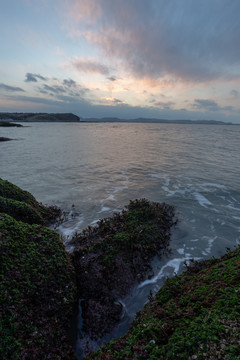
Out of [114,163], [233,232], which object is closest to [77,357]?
[233,232]

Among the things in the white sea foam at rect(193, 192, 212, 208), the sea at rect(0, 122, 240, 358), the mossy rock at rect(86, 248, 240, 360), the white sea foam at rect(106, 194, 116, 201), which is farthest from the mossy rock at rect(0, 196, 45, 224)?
the white sea foam at rect(193, 192, 212, 208)

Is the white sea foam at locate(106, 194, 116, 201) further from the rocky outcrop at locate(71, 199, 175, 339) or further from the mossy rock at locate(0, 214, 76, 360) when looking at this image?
the mossy rock at locate(0, 214, 76, 360)

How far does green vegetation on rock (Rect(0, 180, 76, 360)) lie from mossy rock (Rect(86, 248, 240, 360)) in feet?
3.26

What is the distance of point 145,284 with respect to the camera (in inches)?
235

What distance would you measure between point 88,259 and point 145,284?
203 cm

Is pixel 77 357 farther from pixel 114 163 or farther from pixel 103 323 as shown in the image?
pixel 114 163

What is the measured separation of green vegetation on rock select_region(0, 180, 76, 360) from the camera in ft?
Answer: 11.6

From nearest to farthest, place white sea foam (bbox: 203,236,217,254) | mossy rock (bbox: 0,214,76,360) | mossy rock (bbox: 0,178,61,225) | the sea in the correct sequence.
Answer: mossy rock (bbox: 0,214,76,360) < the sea < mossy rock (bbox: 0,178,61,225) < white sea foam (bbox: 203,236,217,254)

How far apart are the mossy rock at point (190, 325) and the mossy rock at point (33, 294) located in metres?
0.94

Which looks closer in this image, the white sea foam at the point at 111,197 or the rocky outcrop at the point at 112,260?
the rocky outcrop at the point at 112,260

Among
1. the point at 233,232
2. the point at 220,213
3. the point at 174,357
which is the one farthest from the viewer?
the point at 220,213

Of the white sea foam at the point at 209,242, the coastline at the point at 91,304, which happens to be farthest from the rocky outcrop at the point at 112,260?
the white sea foam at the point at 209,242

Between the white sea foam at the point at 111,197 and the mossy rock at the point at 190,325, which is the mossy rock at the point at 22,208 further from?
the mossy rock at the point at 190,325

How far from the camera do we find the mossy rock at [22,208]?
752cm
